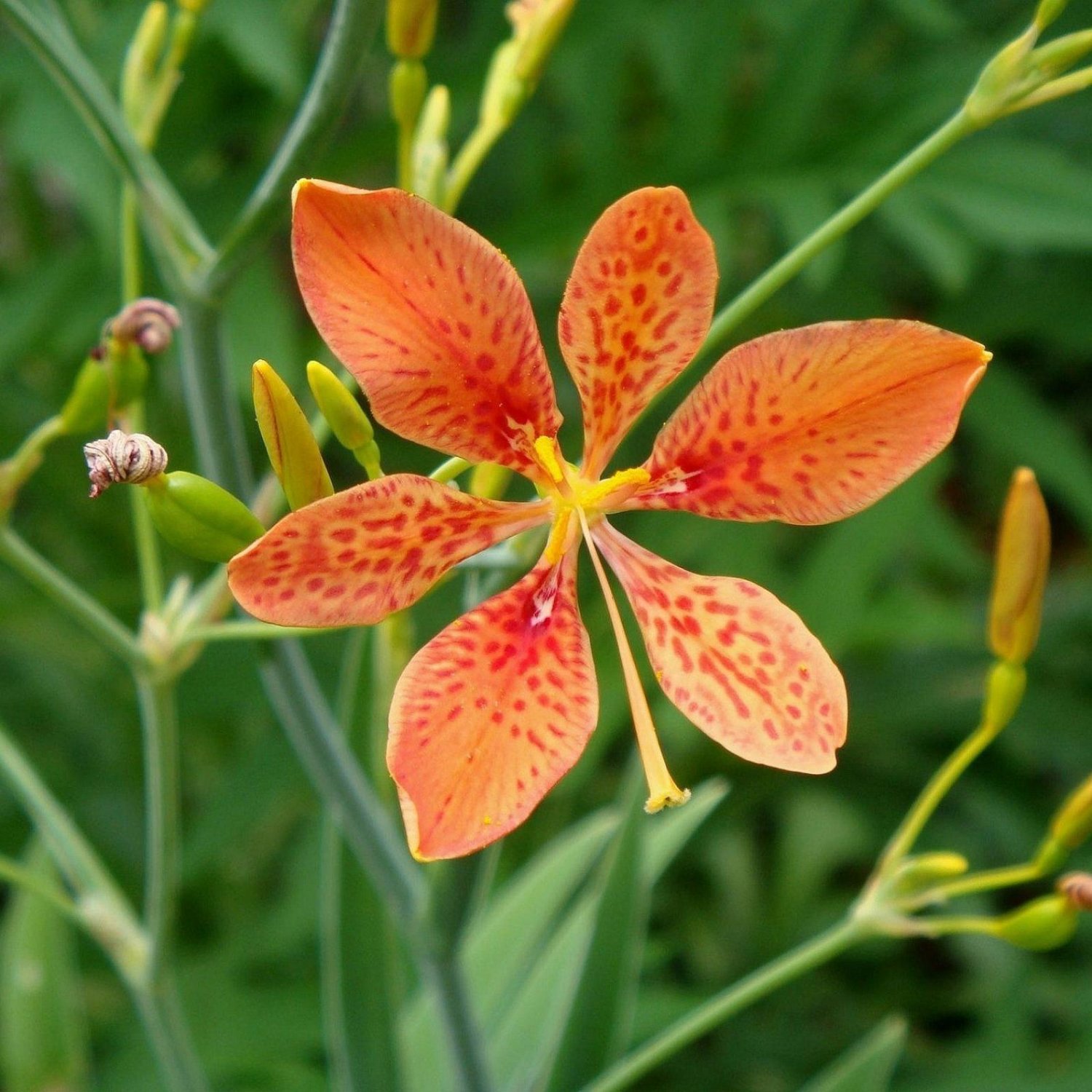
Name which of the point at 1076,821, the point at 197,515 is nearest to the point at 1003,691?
the point at 1076,821

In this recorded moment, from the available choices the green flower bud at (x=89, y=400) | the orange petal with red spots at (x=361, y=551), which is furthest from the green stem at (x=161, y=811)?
the orange petal with red spots at (x=361, y=551)

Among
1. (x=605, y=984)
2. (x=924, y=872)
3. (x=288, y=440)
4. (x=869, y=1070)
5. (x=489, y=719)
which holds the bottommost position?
(x=869, y=1070)

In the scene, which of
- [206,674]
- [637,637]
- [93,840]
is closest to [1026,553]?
[637,637]

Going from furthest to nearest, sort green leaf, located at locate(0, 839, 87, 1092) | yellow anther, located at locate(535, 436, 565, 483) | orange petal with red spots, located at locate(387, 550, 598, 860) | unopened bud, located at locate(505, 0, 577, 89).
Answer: green leaf, located at locate(0, 839, 87, 1092), unopened bud, located at locate(505, 0, 577, 89), yellow anther, located at locate(535, 436, 565, 483), orange petal with red spots, located at locate(387, 550, 598, 860)

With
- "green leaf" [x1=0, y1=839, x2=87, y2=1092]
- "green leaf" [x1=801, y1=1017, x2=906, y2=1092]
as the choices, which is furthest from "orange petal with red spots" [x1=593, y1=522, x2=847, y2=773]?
"green leaf" [x1=0, y1=839, x2=87, y2=1092]

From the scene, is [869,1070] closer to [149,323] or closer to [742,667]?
[742,667]

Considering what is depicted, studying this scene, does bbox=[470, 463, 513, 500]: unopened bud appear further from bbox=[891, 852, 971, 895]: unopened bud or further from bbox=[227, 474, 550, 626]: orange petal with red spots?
bbox=[891, 852, 971, 895]: unopened bud
